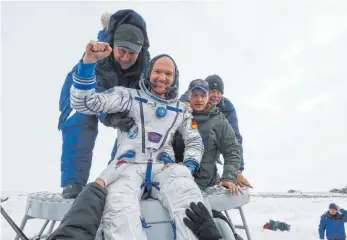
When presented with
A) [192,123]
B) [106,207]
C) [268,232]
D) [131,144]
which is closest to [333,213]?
[268,232]

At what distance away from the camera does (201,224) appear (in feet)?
5.49

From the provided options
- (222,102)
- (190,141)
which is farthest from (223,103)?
(190,141)

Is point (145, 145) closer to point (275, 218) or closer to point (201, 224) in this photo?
point (201, 224)

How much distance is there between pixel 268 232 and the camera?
6.91 meters

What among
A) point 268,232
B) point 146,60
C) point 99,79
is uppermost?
point 146,60

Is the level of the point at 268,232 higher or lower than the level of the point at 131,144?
lower

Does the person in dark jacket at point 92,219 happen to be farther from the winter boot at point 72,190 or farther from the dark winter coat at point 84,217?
the winter boot at point 72,190

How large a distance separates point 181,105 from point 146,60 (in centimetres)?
61

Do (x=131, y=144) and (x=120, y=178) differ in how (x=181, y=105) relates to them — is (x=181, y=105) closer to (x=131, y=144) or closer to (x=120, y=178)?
(x=131, y=144)

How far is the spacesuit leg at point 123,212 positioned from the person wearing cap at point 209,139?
798mm

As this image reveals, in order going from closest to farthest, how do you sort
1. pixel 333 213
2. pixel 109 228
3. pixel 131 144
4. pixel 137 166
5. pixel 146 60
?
pixel 109 228
pixel 137 166
pixel 131 144
pixel 146 60
pixel 333 213

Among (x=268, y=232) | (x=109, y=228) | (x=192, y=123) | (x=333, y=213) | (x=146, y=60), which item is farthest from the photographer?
(x=268, y=232)

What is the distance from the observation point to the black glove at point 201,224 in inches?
65.3

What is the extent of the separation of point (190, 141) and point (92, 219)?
1056mm
